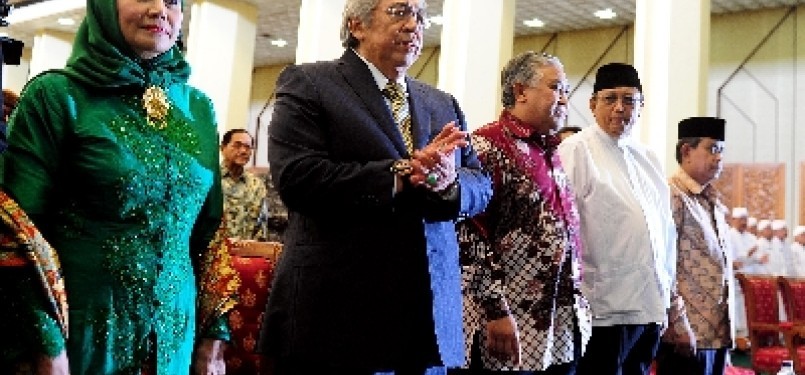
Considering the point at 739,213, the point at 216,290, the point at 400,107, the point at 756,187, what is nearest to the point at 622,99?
the point at 400,107

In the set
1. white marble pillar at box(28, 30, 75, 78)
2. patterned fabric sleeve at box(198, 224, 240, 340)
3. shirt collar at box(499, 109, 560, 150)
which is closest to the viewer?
patterned fabric sleeve at box(198, 224, 240, 340)

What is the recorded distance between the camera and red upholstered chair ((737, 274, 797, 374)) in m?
4.75

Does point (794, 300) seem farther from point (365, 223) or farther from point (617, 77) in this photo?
point (365, 223)

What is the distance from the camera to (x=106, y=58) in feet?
4.37

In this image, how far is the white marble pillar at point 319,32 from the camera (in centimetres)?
722

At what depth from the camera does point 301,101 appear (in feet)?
5.14

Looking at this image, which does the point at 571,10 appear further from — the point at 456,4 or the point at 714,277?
the point at 714,277

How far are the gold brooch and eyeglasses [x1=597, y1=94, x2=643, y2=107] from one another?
1.75m

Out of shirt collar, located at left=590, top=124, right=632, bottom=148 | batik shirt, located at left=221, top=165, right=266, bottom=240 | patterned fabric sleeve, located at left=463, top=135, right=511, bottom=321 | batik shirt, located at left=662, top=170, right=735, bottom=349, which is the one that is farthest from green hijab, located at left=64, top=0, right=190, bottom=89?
batik shirt, located at left=221, top=165, right=266, bottom=240

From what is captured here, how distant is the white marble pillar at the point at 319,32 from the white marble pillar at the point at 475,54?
1088 millimetres

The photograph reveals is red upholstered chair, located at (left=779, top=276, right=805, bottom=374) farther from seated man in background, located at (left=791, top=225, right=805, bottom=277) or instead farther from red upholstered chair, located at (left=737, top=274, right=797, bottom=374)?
seated man in background, located at (left=791, top=225, right=805, bottom=277)

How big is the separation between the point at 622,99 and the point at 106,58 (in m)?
1.86

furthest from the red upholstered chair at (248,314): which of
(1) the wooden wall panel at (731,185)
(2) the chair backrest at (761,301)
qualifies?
(1) the wooden wall panel at (731,185)

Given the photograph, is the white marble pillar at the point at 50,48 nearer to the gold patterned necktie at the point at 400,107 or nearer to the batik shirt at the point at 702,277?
the batik shirt at the point at 702,277
